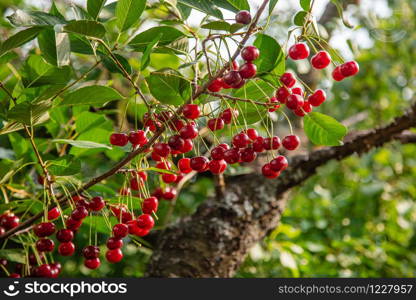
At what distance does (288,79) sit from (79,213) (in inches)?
21.0

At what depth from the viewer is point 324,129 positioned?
1.04 meters

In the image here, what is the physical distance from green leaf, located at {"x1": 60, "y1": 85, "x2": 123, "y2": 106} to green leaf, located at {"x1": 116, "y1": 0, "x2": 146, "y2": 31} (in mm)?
140

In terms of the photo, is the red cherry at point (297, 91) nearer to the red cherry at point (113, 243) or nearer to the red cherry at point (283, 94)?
the red cherry at point (283, 94)

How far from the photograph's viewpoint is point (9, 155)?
4.67 feet

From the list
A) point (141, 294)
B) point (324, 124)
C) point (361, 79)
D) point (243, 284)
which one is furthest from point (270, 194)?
point (361, 79)

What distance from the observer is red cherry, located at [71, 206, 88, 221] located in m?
1.02

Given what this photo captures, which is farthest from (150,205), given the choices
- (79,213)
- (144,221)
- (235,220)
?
(235,220)

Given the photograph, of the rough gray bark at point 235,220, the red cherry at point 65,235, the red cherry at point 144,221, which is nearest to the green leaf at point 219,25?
the red cherry at point 144,221

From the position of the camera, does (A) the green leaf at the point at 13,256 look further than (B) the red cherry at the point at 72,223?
Yes

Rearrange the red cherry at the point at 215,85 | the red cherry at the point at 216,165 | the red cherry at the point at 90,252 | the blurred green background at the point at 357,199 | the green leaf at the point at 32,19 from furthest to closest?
the blurred green background at the point at 357,199
the red cherry at the point at 90,252
the red cherry at the point at 216,165
the red cherry at the point at 215,85
the green leaf at the point at 32,19

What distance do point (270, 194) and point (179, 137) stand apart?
1028 mm

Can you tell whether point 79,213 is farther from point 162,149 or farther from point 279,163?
point 279,163

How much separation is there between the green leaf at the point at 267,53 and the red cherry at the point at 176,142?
0.22 m

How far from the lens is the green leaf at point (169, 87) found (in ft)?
3.24
